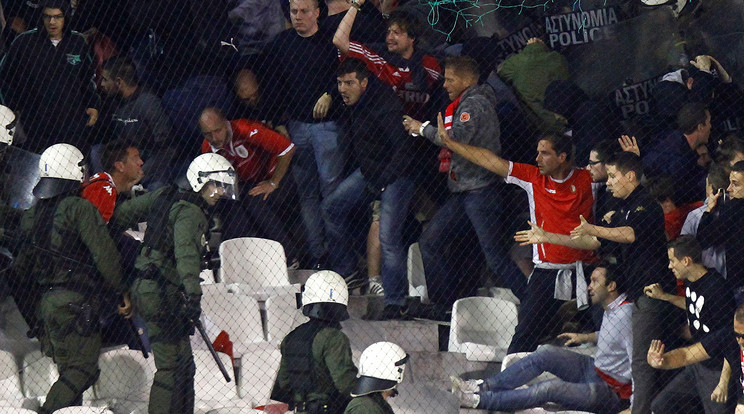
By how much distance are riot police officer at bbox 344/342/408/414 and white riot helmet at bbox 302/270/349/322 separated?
32 centimetres

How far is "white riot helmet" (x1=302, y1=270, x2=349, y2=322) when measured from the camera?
851cm

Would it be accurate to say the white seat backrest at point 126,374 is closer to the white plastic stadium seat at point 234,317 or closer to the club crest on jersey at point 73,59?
the white plastic stadium seat at point 234,317

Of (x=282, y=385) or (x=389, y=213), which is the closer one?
(x=282, y=385)

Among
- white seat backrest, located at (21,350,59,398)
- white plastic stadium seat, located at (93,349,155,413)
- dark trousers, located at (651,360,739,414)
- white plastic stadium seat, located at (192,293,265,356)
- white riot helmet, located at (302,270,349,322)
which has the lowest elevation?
white seat backrest, located at (21,350,59,398)

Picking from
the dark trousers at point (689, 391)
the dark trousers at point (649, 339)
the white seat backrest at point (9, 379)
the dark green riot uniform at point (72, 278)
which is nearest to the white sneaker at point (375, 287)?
the dark green riot uniform at point (72, 278)

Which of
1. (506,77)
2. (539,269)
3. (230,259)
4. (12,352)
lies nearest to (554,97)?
(506,77)

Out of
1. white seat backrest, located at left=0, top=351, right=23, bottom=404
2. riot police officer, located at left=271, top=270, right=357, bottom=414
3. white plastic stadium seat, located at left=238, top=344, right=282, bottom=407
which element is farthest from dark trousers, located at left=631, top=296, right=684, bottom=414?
white seat backrest, located at left=0, top=351, right=23, bottom=404

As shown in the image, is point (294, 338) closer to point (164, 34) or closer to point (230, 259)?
A: point (230, 259)

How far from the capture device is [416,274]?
33.1 ft

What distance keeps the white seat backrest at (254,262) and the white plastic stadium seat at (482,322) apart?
47.5 inches

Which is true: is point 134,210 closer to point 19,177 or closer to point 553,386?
point 19,177

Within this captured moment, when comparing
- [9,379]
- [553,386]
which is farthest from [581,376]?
[9,379]

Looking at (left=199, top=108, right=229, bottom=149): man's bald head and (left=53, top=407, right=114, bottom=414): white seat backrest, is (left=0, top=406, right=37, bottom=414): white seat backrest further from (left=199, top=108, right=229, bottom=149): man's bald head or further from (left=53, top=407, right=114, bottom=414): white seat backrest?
(left=199, top=108, right=229, bottom=149): man's bald head

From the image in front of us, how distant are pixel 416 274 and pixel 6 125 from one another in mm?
2814
